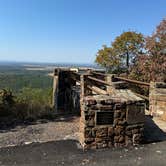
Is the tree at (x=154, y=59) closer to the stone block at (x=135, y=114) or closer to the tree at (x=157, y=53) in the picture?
the tree at (x=157, y=53)

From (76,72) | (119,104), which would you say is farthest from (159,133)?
(76,72)

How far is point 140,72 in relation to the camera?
548 inches

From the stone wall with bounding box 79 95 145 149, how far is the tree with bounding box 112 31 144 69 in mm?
10769

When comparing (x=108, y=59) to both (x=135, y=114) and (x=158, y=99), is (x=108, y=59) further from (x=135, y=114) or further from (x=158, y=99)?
(x=135, y=114)

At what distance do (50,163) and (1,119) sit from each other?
4437 millimetres

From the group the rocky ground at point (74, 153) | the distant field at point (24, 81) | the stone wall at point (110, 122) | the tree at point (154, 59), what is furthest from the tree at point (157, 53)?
the stone wall at point (110, 122)

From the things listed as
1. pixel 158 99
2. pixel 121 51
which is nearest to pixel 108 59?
pixel 121 51

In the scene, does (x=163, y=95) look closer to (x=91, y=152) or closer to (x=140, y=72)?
(x=91, y=152)

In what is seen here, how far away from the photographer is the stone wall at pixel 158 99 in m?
6.67

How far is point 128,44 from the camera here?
1538 centimetres

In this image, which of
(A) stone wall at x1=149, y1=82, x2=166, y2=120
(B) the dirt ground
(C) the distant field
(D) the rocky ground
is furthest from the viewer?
(C) the distant field

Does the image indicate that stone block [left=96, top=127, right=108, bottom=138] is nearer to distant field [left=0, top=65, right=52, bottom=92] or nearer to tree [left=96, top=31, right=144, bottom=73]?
distant field [left=0, top=65, right=52, bottom=92]

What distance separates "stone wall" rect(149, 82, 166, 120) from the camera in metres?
6.67

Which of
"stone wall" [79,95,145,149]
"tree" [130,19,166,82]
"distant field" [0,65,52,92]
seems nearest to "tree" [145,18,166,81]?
"tree" [130,19,166,82]
